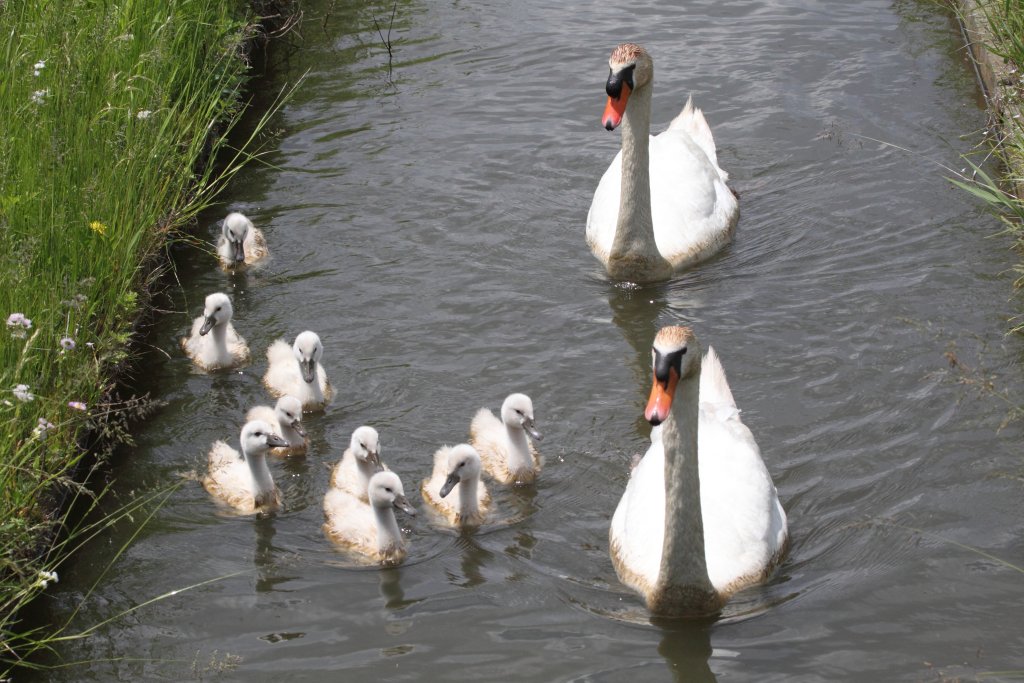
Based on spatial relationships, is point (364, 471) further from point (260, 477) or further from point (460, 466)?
point (460, 466)

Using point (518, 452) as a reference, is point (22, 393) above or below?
above

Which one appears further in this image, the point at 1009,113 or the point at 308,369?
the point at 1009,113

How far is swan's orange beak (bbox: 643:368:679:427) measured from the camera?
17.9 ft

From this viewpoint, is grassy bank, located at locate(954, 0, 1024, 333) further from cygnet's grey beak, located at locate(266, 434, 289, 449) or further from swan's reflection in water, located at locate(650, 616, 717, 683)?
cygnet's grey beak, located at locate(266, 434, 289, 449)

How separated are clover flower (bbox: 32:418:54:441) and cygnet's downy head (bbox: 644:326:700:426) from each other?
2.64m

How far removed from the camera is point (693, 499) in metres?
5.80

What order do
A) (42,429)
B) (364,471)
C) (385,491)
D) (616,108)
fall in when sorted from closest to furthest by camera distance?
(42,429) < (385,491) < (364,471) < (616,108)

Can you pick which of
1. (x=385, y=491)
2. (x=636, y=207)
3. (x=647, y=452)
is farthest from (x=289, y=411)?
(x=636, y=207)

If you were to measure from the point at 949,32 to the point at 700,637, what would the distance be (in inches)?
319

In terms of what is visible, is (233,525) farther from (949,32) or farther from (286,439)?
(949,32)

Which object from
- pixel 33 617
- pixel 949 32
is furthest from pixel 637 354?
pixel 949 32

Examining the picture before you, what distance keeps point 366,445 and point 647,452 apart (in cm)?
142

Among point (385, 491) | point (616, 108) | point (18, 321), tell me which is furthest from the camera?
point (616, 108)

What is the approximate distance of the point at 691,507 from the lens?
5797 mm
